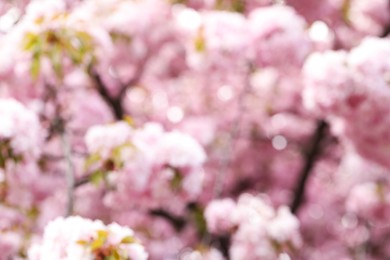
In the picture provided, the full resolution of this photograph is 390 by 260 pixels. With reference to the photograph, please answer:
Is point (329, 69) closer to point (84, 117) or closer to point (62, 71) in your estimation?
point (62, 71)

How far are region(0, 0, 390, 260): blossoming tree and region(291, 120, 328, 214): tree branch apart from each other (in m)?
0.01

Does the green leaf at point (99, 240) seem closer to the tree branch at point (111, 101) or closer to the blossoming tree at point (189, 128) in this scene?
the blossoming tree at point (189, 128)

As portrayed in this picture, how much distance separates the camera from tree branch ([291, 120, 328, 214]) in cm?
396

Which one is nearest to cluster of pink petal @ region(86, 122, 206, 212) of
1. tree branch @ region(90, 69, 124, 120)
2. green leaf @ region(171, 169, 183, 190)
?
green leaf @ region(171, 169, 183, 190)

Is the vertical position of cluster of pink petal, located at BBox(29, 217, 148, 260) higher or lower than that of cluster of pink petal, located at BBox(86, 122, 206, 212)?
higher

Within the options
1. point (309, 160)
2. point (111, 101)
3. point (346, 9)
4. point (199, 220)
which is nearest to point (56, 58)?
point (199, 220)

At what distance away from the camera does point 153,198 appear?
2.84 m

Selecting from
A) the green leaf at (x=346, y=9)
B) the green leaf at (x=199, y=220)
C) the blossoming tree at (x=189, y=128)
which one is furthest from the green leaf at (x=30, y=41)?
the green leaf at (x=346, y=9)

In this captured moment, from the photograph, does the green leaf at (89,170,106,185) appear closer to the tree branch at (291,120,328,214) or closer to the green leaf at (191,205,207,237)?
the green leaf at (191,205,207,237)

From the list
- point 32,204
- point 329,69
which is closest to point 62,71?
point 32,204

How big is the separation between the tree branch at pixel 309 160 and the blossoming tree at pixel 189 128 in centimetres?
1

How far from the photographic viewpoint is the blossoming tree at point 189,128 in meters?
2.68

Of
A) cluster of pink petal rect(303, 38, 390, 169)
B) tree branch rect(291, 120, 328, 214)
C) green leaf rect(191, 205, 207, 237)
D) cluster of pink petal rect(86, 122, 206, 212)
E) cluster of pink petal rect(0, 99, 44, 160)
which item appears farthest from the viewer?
tree branch rect(291, 120, 328, 214)

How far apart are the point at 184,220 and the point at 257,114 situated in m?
1.14
